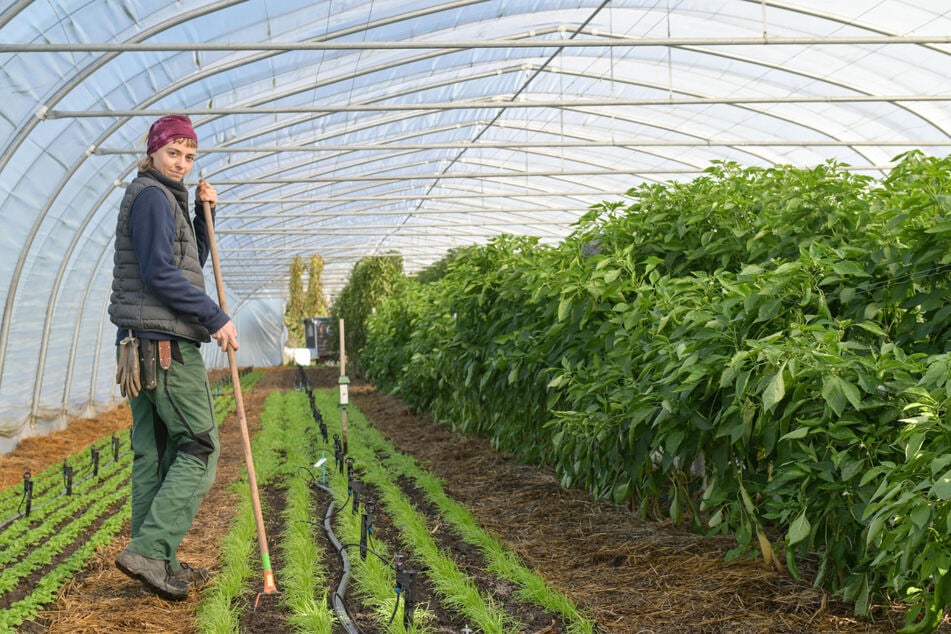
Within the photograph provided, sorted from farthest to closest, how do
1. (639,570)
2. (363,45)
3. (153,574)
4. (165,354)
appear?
(363,45) < (639,570) < (165,354) < (153,574)

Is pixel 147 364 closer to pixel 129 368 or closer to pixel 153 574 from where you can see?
pixel 129 368

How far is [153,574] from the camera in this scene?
11.9ft

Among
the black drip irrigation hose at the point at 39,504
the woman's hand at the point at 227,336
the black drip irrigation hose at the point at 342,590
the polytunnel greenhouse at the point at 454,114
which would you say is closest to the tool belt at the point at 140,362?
the woman's hand at the point at 227,336

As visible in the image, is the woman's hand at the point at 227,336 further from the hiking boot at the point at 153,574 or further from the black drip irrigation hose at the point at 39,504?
the black drip irrigation hose at the point at 39,504

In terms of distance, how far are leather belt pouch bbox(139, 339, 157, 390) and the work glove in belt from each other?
0.02 meters

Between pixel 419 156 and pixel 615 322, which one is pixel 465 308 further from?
pixel 419 156

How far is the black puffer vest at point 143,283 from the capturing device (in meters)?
3.76

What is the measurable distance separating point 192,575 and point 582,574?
5.45 ft

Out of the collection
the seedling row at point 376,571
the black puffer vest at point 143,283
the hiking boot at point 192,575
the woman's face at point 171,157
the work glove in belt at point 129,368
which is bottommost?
the seedling row at point 376,571

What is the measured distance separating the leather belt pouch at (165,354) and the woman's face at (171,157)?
0.72 m

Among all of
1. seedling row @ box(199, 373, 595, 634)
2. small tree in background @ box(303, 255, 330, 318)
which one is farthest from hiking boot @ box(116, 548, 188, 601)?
small tree in background @ box(303, 255, 330, 318)

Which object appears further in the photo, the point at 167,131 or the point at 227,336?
the point at 167,131

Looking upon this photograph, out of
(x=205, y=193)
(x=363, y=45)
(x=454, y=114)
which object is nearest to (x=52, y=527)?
(x=205, y=193)

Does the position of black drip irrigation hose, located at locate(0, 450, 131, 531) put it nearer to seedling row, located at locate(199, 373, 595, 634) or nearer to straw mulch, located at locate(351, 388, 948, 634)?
seedling row, located at locate(199, 373, 595, 634)
